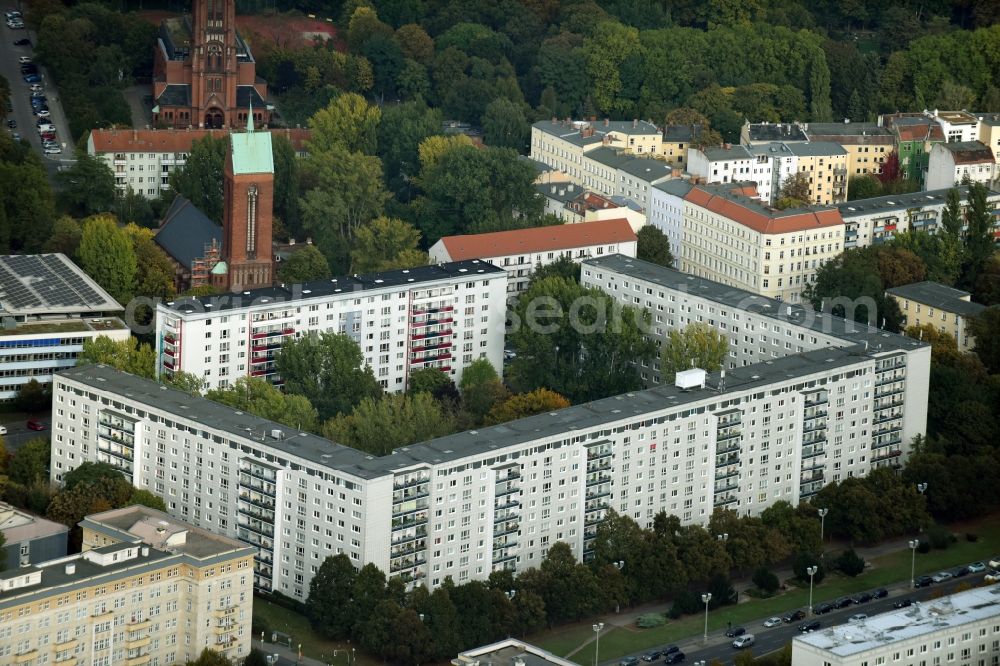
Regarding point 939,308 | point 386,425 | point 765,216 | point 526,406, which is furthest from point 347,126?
point 386,425

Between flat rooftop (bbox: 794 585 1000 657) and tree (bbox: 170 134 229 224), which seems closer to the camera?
flat rooftop (bbox: 794 585 1000 657)

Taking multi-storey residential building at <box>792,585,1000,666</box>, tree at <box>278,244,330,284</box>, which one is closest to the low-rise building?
multi-storey residential building at <box>792,585,1000,666</box>

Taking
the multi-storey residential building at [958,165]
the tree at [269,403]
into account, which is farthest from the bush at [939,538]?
the multi-storey residential building at [958,165]

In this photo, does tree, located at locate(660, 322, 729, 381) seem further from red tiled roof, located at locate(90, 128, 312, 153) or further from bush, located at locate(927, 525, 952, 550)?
red tiled roof, located at locate(90, 128, 312, 153)

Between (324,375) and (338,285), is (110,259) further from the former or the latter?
(324,375)

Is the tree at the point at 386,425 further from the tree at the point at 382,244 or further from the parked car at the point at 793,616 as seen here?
the tree at the point at 382,244
